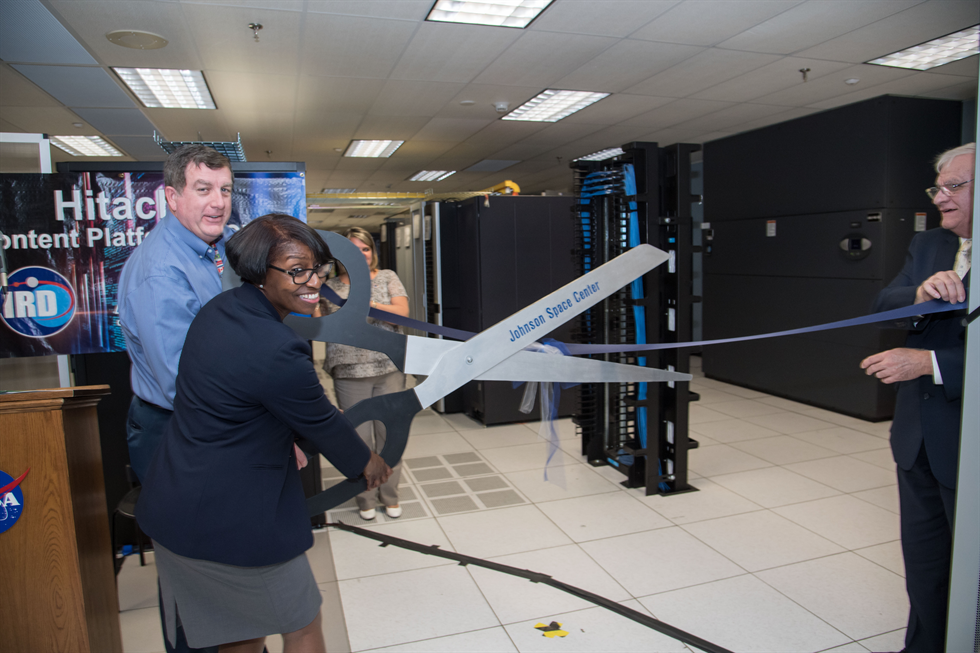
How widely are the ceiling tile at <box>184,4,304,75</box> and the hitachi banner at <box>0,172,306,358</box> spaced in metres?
2.04

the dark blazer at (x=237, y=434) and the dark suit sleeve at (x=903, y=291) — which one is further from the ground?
the dark suit sleeve at (x=903, y=291)

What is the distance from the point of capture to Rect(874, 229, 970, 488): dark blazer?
1666 mm

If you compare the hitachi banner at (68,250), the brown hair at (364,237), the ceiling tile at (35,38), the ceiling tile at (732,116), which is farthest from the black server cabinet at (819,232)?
A: the ceiling tile at (35,38)

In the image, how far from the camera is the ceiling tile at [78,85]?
520cm

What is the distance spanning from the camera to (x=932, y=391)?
171 cm

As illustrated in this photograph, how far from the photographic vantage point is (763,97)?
22.0 ft

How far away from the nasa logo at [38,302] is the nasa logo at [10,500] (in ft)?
4.81

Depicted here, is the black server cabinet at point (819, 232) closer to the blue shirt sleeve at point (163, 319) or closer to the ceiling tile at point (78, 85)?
the blue shirt sleeve at point (163, 319)

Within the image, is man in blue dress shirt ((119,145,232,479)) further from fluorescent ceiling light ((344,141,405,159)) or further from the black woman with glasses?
fluorescent ceiling light ((344,141,405,159))

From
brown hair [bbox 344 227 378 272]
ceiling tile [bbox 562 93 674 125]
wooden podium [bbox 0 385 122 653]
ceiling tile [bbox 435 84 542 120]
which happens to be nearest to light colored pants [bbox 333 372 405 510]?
brown hair [bbox 344 227 378 272]

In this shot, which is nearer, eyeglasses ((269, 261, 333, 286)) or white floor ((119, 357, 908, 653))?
eyeglasses ((269, 261, 333, 286))

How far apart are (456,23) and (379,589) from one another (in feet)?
13.0

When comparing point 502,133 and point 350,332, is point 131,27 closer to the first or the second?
point 350,332

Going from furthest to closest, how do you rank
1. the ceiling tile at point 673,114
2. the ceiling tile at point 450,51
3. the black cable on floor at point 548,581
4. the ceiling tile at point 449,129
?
the ceiling tile at point 449,129 < the ceiling tile at point 673,114 < the ceiling tile at point 450,51 < the black cable on floor at point 548,581
